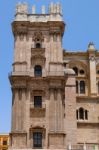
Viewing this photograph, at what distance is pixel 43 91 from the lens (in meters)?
48.2

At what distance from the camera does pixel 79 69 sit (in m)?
62.6

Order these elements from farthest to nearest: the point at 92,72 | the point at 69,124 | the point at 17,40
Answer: the point at 92,72, the point at 69,124, the point at 17,40

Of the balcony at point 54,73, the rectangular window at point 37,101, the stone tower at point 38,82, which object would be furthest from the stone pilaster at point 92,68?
the rectangular window at point 37,101

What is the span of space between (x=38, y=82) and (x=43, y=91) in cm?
118

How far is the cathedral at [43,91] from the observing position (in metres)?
46.3

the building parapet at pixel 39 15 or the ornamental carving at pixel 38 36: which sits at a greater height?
the building parapet at pixel 39 15

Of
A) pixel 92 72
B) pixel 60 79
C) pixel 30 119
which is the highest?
pixel 92 72

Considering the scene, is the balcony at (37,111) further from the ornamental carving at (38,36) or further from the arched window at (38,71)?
the ornamental carving at (38,36)

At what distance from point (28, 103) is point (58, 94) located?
3.38 m

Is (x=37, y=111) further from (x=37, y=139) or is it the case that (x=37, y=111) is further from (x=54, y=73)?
(x=54, y=73)

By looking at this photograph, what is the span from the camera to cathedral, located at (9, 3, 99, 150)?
46.3 m

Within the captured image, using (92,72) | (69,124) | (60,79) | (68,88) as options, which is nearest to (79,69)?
(92,72)

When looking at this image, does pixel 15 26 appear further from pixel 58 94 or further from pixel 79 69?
pixel 79 69

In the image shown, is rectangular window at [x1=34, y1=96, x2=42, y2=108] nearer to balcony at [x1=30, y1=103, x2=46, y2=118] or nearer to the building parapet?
balcony at [x1=30, y1=103, x2=46, y2=118]
